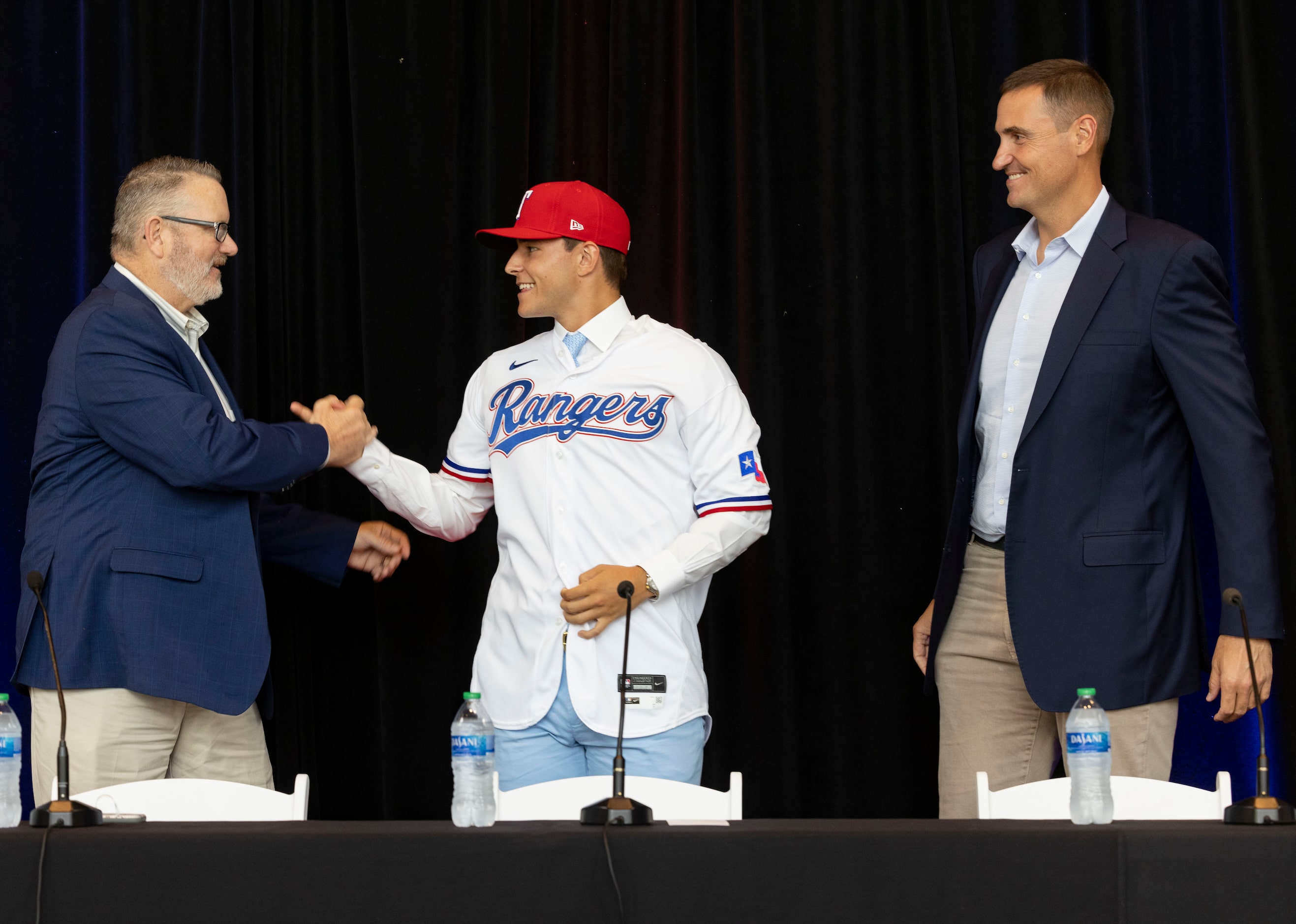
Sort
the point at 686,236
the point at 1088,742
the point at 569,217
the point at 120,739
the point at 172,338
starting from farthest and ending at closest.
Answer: the point at 686,236 → the point at 569,217 → the point at 172,338 → the point at 120,739 → the point at 1088,742

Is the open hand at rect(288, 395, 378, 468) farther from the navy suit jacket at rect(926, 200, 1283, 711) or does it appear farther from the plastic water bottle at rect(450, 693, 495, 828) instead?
the navy suit jacket at rect(926, 200, 1283, 711)

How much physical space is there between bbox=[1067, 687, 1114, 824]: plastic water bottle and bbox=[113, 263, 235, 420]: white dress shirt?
1.90 m

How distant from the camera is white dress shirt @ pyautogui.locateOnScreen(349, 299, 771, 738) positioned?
8.30 feet

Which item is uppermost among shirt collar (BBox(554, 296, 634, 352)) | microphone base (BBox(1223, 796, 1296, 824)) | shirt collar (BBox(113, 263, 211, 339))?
shirt collar (BBox(113, 263, 211, 339))

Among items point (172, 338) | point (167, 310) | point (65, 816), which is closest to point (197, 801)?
point (65, 816)

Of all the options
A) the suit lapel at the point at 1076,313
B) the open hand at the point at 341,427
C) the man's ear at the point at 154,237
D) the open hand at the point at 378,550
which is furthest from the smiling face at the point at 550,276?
the suit lapel at the point at 1076,313

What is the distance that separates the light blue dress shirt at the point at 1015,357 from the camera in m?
2.54

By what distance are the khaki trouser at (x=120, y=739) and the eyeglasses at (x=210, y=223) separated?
1035mm

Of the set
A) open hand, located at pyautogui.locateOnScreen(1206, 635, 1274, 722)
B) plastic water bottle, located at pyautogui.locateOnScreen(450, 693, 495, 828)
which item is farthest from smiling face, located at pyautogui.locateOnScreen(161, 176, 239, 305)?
open hand, located at pyautogui.locateOnScreen(1206, 635, 1274, 722)

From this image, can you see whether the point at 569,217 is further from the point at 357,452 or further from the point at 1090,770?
the point at 1090,770

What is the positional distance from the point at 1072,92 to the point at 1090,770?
1465 millimetres

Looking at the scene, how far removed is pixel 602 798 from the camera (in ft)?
6.70

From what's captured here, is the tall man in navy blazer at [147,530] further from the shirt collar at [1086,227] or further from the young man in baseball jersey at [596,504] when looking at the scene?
the shirt collar at [1086,227]

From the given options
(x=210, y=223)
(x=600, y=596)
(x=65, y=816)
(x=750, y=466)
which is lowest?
(x=65, y=816)
